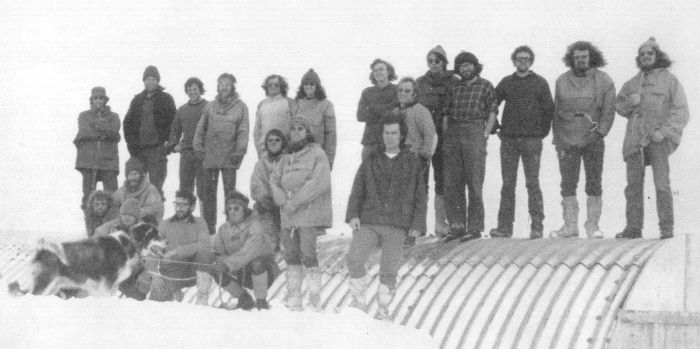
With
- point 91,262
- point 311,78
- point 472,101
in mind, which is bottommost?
point 91,262

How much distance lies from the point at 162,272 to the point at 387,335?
9.77ft

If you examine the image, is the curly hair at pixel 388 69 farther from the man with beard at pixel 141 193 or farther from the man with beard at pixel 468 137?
the man with beard at pixel 141 193

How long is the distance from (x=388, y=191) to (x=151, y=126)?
5.48 m

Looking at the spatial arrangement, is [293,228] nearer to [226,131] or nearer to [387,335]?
[387,335]

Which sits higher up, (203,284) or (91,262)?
(91,262)

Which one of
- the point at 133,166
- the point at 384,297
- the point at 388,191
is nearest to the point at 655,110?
the point at 388,191

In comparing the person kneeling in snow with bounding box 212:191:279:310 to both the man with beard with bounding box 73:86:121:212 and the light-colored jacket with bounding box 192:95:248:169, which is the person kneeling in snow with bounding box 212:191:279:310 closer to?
the light-colored jacket with bounding box 192:95:248:169

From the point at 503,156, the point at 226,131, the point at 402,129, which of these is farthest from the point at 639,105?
the point at 226,131

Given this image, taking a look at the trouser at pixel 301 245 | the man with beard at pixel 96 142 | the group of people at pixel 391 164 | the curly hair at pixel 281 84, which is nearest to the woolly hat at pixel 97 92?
the man with beard at pixel 96 142

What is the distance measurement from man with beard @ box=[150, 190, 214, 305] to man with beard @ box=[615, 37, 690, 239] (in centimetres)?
453

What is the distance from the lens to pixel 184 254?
45.0ft

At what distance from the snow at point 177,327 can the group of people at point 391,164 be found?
0.40 m

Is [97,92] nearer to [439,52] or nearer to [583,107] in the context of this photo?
[439,52]

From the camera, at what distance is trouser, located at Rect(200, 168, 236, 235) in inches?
614
